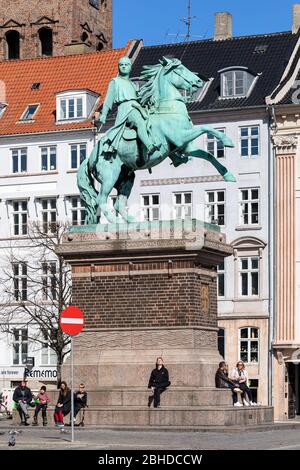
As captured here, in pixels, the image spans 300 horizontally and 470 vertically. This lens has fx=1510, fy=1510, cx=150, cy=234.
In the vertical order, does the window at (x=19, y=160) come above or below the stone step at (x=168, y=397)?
above

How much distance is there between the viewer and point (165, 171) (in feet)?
225

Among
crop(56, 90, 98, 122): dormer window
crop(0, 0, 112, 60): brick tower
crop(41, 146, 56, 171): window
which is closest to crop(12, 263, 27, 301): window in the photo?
crop(41, 146, 56, 171): window

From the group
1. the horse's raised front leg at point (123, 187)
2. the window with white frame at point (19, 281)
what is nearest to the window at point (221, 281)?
the window with white frame at point (19, 281)

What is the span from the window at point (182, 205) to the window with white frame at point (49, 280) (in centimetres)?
602

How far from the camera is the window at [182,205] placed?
6638cm

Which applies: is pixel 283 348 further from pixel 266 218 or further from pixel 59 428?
pixel 59 428

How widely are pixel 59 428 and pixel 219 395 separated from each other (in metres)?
3.71

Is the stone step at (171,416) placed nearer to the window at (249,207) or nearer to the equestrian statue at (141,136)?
the equestrian statue at (141,136)

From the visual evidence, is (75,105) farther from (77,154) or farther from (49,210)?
(49,210)

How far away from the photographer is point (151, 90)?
36.8 metres

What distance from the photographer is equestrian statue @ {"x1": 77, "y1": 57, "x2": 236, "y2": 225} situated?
3609 cm

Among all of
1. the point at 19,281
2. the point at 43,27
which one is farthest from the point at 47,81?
the point at 43,27

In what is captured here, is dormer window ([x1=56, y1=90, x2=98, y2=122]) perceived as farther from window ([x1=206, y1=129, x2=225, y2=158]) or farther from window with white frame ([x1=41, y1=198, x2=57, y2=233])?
window ([x1=206, y1=129, x2=225, y2=158])
